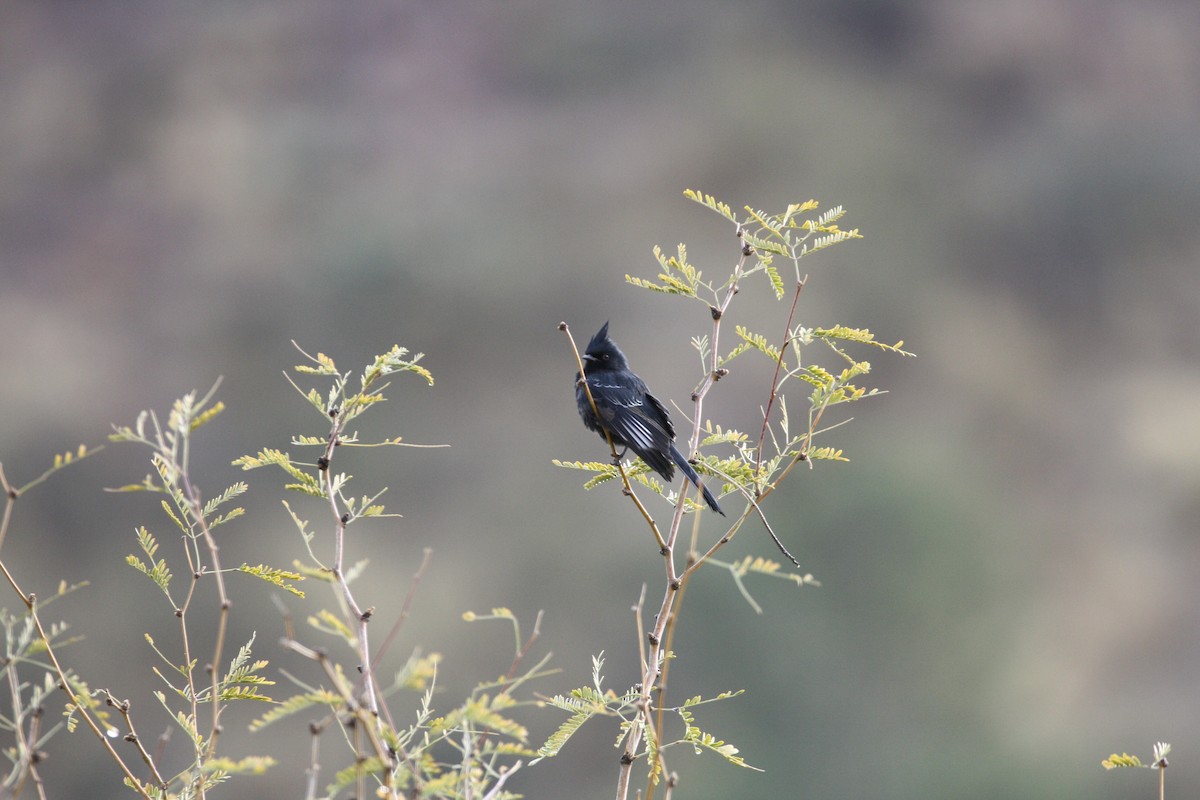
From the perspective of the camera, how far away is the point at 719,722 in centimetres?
1670

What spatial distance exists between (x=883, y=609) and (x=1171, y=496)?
7437mm

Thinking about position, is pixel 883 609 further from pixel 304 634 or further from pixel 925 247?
pixel 925 247

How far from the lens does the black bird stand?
374 centimetres

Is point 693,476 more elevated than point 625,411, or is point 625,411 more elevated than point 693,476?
point 625,411

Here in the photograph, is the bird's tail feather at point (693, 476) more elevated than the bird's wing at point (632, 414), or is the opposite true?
the bird's wing at point (632, 414)

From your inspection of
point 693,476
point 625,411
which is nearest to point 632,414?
point 625,411

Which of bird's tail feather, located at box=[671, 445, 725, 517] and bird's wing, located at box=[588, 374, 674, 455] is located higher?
bird's wing, located at box=[588, 374, 674, 455]

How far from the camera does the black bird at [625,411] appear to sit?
3.74 metres

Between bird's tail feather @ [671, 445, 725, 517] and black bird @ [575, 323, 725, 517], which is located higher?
black bird @ [575, 323, 725, 517]

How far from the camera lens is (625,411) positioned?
4.05 m

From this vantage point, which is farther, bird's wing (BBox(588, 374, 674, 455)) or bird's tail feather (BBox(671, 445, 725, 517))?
bird's wing (BBox(588, 374, 674, 455))

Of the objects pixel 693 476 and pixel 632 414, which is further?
pixel 632 414

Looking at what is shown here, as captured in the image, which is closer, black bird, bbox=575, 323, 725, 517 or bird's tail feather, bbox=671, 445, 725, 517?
bird's tail feather, bbox=671, 445, 725, 517

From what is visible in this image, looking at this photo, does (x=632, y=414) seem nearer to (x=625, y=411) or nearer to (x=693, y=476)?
(x=625, y=411)
